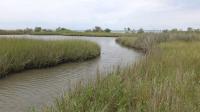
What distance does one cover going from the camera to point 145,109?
386 cm

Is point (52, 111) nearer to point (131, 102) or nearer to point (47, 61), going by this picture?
Answer: point (131, 102)

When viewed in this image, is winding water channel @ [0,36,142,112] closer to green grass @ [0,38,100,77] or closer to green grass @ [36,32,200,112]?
green grass @ [0,38,100,77]

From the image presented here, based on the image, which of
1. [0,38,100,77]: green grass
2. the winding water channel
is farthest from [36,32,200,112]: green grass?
[0,38,100,77]: green grass

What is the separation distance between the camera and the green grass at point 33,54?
10125mm

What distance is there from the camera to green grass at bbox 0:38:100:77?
1012 cm

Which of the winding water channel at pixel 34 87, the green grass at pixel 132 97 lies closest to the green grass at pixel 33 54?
the winding water channel at pixel 34 87

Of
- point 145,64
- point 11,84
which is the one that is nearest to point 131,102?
point 145,64

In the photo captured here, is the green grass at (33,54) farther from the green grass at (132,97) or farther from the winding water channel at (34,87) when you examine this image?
the green grass at (132,97)

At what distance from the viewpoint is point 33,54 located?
38.4 ft

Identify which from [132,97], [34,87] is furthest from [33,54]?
[132,97]

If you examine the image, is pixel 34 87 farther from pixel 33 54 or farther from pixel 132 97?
pixel 132 97

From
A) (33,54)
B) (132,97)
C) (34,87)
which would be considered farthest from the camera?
(33,54)

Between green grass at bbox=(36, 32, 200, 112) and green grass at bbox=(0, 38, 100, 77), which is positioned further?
green grass at bbox=(0, 38, 100, 77)

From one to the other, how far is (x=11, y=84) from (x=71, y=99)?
4.79 metres
